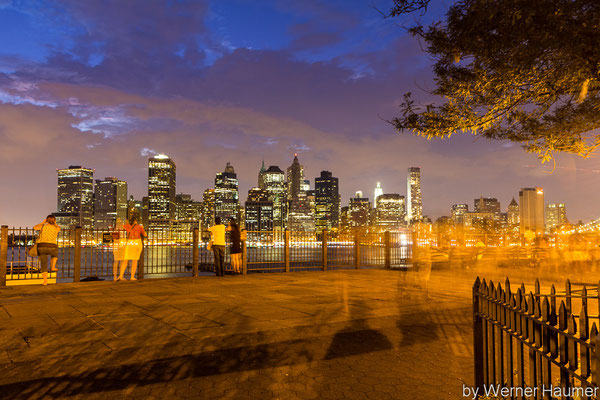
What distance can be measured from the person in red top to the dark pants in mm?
2470

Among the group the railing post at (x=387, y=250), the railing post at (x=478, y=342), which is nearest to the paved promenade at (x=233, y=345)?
the railing post at (x=478, y=342)

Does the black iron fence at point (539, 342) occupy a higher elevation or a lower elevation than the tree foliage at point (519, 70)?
lower

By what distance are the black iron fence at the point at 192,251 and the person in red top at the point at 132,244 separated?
0.96ft

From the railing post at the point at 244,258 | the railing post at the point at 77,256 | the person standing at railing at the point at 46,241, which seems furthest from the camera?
the railing post at the point at 244,258

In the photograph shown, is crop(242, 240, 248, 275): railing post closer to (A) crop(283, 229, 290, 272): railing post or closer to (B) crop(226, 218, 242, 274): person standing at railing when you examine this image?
(B) crop(226, 218, 242, 274): person standing at railing

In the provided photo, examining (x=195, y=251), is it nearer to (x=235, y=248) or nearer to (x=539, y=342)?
(x=235, y=248)

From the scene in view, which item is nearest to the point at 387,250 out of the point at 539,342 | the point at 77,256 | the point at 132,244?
the point at 132,244

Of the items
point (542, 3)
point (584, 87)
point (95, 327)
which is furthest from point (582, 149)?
point (95, 327)

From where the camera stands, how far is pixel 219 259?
49.2 feet

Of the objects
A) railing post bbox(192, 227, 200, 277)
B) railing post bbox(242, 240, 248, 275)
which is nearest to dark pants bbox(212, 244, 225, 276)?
railing post bbox(192, 227, 200, 277)

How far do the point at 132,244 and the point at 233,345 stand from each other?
8.61 m

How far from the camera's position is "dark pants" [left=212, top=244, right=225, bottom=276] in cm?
1497

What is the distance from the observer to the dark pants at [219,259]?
1497 cm

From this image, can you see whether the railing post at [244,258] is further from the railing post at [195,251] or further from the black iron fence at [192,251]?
the railing post at [195,251]
